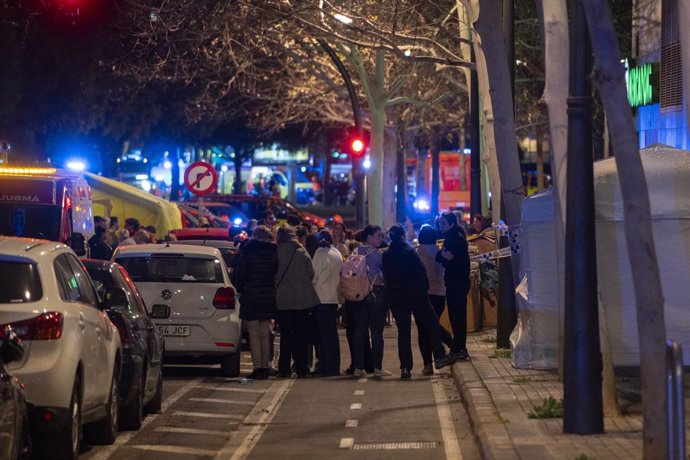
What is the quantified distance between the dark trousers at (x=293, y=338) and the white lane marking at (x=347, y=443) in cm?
495

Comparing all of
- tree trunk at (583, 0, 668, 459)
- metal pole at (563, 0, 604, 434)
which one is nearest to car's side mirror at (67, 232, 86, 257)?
metal pole at (563, 0, 604, 434)

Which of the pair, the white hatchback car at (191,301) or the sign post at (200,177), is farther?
the sign post at (200,177)

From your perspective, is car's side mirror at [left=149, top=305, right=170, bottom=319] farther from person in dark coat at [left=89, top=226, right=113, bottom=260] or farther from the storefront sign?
the storefront sign

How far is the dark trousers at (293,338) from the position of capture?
16.7 metres

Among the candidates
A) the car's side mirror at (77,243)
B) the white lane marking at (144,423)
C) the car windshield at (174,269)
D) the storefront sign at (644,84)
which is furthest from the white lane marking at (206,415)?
the storefront sign at (644,84)

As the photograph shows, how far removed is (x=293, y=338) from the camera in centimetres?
1684

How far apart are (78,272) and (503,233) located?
8.72 meters

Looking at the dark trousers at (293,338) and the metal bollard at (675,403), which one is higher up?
the metal bollard at (675,403)

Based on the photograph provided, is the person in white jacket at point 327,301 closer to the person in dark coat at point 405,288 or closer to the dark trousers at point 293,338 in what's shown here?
the dark trousers at point 293,338

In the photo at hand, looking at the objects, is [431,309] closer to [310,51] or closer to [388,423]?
[388,423]

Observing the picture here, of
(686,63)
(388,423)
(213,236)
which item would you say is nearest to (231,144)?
(213,236)

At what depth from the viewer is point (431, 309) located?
16609 mm

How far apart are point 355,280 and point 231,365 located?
5.89ft

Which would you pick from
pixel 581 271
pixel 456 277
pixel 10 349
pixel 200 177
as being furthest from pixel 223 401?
pixel 200 177
